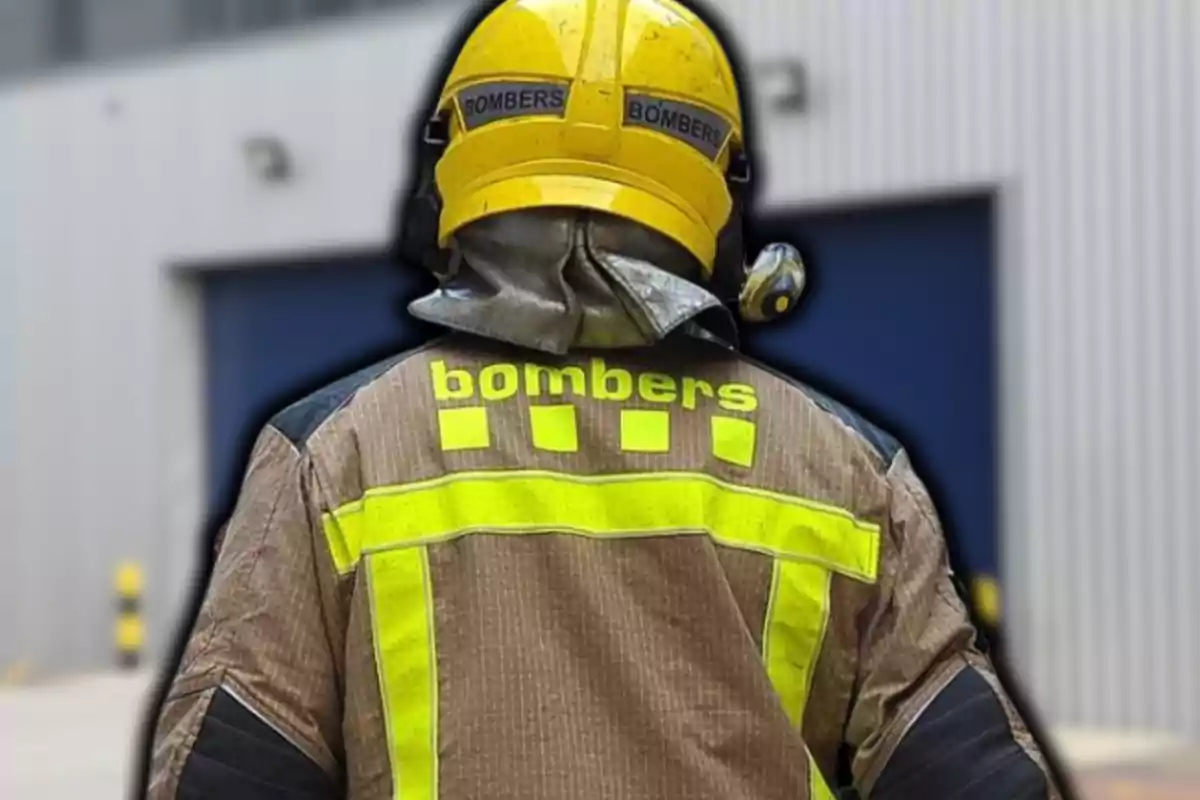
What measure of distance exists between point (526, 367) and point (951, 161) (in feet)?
24.8

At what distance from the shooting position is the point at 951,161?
9305 millimetres

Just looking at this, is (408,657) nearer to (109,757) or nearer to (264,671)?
(264,671)

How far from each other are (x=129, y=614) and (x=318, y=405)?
1084 cm

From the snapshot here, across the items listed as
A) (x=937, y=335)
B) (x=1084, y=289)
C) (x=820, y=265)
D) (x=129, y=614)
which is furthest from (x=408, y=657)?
(x=129, y=614)

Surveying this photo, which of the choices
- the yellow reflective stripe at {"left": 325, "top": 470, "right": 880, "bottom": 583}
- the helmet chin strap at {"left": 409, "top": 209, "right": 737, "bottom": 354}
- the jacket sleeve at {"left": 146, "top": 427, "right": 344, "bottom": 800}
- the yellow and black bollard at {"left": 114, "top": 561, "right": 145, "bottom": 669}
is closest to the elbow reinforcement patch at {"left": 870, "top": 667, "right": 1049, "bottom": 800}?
the yellow reflective stripe at {"left": 325, "top": 470, "right": 880, "bottom": 583}

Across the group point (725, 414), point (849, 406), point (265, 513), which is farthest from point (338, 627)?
point (849, 406)

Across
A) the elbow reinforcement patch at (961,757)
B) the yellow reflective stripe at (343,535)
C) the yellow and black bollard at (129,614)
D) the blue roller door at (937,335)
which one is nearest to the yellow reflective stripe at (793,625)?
the elbow reinforcement patch at (961,757)

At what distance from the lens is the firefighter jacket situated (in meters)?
1.91

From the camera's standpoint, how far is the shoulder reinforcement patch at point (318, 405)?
1.98 m

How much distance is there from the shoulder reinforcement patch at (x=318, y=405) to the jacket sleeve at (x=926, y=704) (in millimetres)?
528

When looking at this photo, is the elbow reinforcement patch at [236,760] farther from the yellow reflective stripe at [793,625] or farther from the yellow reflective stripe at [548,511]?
the yellow reflective stripe at [793,625]

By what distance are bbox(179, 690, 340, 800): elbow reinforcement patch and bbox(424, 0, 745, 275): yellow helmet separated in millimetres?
526

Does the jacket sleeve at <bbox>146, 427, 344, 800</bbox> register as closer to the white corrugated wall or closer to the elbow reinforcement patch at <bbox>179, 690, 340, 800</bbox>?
the elbow reinforcement patch at <bbox>179, 690, 340, 800</bbox>

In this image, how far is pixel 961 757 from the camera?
201 cm
